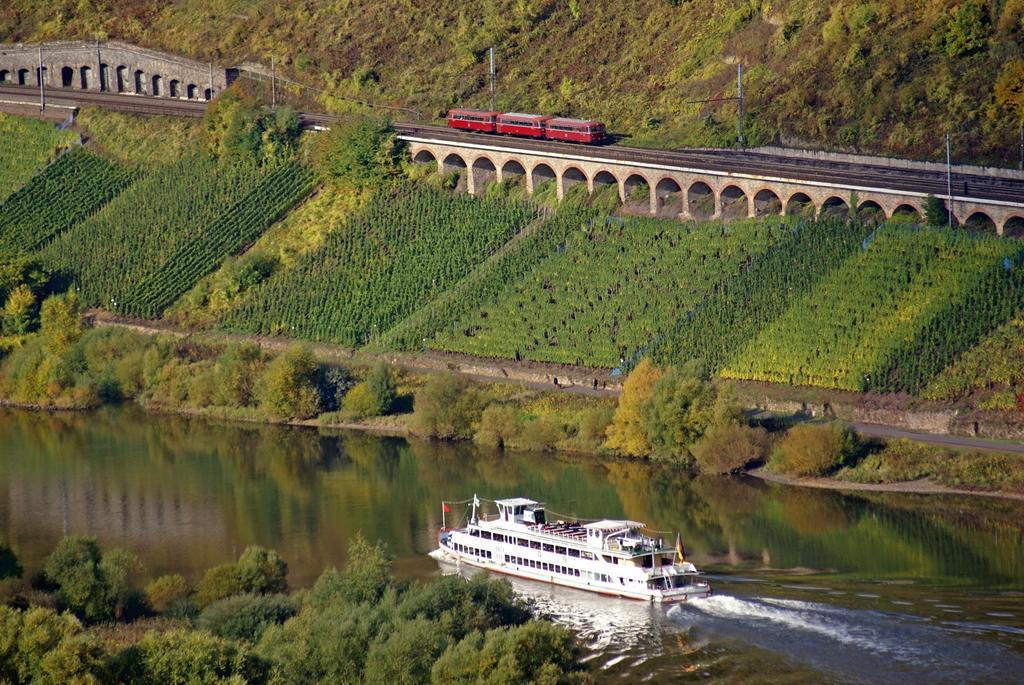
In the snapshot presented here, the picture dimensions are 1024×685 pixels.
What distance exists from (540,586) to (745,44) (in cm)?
5101

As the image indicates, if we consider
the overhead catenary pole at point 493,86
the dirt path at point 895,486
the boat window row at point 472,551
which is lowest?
the boat window row at point 472,551

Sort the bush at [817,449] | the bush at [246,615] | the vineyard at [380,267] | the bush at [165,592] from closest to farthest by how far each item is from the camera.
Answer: the bush at [246,615] → the bush at [165,592] → the bush at [817,449] → the vineyard at [380,267]

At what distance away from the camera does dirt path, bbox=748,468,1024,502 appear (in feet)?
303

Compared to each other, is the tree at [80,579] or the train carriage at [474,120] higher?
the train carriage at [474,120]

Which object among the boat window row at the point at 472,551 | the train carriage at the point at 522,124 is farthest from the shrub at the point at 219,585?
the train carriage at the point at 522,124

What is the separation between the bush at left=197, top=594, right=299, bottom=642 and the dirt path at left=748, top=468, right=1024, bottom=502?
28319mm

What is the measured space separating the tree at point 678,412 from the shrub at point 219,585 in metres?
26.1

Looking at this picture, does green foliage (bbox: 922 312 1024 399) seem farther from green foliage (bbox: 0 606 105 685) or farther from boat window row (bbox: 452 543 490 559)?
green foliage (bbox: 0 606 105 685)

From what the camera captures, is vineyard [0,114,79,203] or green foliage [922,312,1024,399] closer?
green foliage [922,312,1024,399]

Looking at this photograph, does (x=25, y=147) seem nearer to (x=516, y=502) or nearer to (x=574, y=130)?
(x=574, y=130)

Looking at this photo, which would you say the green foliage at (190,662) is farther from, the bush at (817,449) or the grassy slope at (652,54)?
the grassy slope at (652,54)

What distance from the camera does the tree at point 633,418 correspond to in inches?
3935

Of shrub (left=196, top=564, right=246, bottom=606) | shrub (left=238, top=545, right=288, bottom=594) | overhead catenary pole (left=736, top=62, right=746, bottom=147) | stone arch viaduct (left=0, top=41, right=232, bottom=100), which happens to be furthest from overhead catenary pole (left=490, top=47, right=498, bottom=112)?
shrub (left=196, top=564, right=246, bottom=606)

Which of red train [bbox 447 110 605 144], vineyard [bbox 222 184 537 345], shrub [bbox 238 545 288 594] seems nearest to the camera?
shrub [bbox 238 545 288 594]
